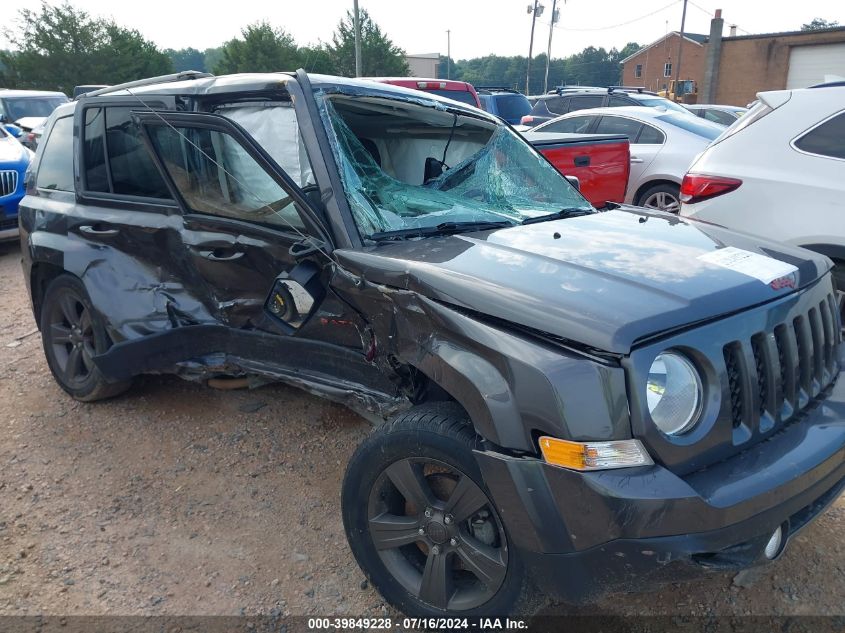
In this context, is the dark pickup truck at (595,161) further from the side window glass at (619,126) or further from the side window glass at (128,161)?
the side window glass at (128,161)

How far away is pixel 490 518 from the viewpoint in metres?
2.08

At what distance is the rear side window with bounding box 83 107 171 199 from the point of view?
345cm

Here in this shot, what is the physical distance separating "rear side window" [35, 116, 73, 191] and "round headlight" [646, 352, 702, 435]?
3.53m

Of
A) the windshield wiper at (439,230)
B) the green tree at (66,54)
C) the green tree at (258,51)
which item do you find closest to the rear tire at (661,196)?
the windshield wiper at (439,230)

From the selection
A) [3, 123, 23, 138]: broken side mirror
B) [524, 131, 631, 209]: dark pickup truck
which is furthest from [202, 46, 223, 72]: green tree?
[524, 131, 631, 209]: dark pickup truck

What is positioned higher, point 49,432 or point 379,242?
point 379,242

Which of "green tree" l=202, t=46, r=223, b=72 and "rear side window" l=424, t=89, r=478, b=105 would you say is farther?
"green tree" l=202, t=46, r=223, b=72

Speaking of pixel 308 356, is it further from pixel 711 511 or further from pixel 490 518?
pixel 711 511

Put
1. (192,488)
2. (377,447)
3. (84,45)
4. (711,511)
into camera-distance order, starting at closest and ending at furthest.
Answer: (711,511) < (377,447) < (192,488) < (84,45)

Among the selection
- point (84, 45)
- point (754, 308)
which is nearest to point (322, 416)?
point (754, 308)

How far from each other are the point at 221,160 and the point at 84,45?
35.7m

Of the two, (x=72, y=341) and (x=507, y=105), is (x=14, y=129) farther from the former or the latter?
(x=72, y=341)

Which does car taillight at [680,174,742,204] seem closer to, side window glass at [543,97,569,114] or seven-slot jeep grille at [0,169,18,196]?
seven-slot jeep grille at [0,169,18,196]

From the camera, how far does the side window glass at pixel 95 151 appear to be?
370cm
